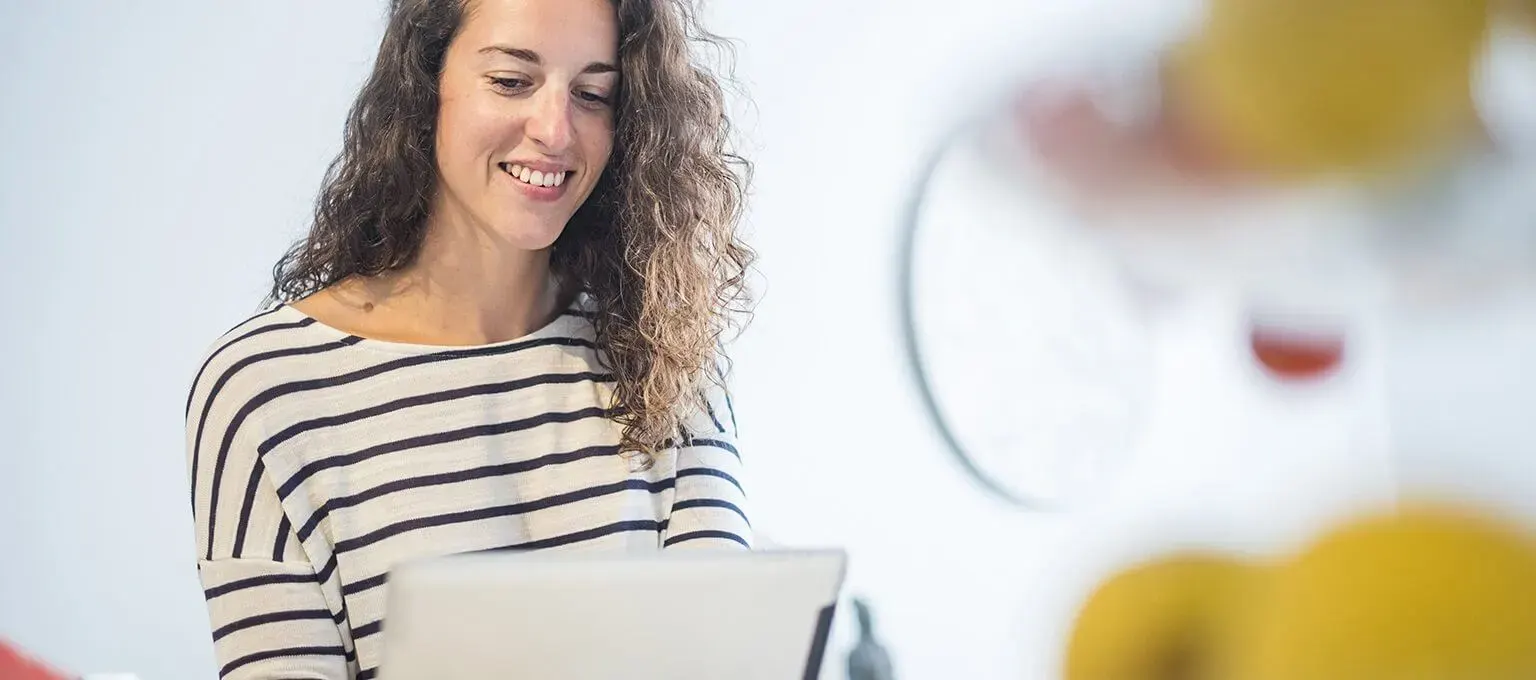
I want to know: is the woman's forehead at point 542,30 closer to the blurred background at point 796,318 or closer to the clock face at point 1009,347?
the blurred background at point 796,318

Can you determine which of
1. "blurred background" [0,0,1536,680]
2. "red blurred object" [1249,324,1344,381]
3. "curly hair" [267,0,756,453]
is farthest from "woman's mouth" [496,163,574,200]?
"red blurred object" [1249,324,1344,381]

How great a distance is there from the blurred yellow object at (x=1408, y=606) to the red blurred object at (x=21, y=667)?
70.3 inches

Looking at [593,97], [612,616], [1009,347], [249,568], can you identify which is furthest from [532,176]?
[1009,347]

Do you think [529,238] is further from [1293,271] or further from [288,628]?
[1293,271]

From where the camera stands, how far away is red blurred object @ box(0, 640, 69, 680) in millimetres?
2049

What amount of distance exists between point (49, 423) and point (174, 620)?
33 centimetres

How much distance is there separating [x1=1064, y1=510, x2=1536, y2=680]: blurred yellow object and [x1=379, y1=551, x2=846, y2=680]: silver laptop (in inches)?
7.0

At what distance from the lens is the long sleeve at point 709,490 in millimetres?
1422

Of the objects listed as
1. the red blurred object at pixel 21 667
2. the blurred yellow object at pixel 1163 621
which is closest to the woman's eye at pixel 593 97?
the blurred yellow object at pixel 1163 621

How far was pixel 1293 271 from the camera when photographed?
92 cm

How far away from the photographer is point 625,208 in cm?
148

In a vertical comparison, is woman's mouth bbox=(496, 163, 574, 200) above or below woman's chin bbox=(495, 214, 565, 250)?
above

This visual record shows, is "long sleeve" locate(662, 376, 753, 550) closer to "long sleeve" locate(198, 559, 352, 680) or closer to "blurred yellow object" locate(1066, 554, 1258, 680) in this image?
"long sleeve" locate(198, 559, 352, 680)

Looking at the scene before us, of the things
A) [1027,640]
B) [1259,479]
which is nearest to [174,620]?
[1027,640]
